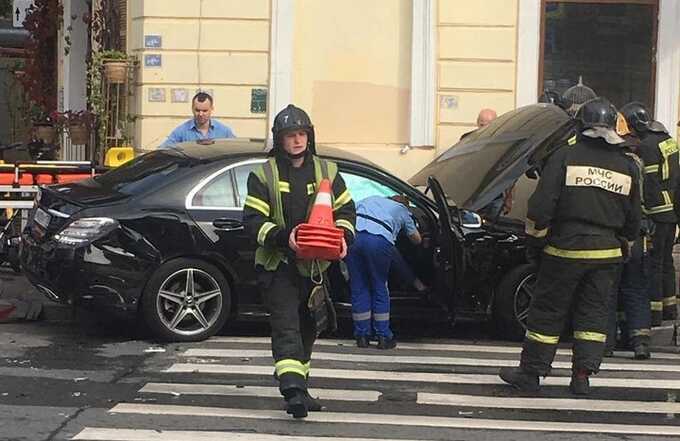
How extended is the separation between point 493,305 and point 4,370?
367cm

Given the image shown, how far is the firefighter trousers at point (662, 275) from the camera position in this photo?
29.9ft

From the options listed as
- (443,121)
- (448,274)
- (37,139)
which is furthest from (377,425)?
(37,139)

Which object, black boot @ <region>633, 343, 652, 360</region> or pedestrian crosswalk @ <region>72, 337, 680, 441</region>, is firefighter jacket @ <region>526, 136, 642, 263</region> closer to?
pedestrian crosswalk @ <region>72, 337, 680, 441</region>

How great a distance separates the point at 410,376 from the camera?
794 cm

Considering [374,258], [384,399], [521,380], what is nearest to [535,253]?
[521,380]

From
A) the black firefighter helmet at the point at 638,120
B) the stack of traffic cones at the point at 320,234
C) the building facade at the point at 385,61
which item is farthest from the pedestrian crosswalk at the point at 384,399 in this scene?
the building facade at the point at 385,61

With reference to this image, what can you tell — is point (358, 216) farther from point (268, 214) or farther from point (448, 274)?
point (268, 214)

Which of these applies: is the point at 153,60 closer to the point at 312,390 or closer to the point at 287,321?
the point at 312,390

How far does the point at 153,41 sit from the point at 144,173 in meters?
4.69

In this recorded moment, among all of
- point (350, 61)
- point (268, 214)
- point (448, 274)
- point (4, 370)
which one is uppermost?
point (350, 61)

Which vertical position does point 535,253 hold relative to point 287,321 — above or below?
above

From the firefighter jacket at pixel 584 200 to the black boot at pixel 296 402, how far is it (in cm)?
184

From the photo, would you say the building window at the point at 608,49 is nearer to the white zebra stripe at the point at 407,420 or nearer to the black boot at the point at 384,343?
the black boot at the point at 384,343

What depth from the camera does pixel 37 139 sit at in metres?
17.8
